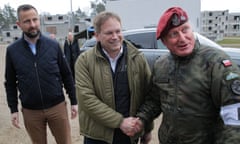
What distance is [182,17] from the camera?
1413 millimetres

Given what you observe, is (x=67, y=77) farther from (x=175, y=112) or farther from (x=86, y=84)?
(x=175, y=112)

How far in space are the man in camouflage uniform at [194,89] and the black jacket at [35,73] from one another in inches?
54.9

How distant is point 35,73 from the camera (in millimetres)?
2541

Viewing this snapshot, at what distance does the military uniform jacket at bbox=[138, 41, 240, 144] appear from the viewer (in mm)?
1256

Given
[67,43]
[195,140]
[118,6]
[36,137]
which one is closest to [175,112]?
[195,140]

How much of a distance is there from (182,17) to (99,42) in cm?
69

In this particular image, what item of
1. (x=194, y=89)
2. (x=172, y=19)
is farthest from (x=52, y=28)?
(x=194, y=89)

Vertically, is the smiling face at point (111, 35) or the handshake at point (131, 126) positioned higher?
the smiling face at point (111, 35)

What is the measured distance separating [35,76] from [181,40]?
1631 mm

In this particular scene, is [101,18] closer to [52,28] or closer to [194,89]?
[194,89]

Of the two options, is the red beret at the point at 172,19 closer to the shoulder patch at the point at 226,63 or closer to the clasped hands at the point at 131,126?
the shoulder patch at the point at 226,63

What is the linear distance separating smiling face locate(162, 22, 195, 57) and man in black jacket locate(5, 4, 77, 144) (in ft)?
5.04

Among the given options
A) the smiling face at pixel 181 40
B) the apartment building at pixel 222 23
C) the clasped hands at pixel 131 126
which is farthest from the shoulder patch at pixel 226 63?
the apartment building at pixel 222 23

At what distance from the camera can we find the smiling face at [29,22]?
99.7 inches
